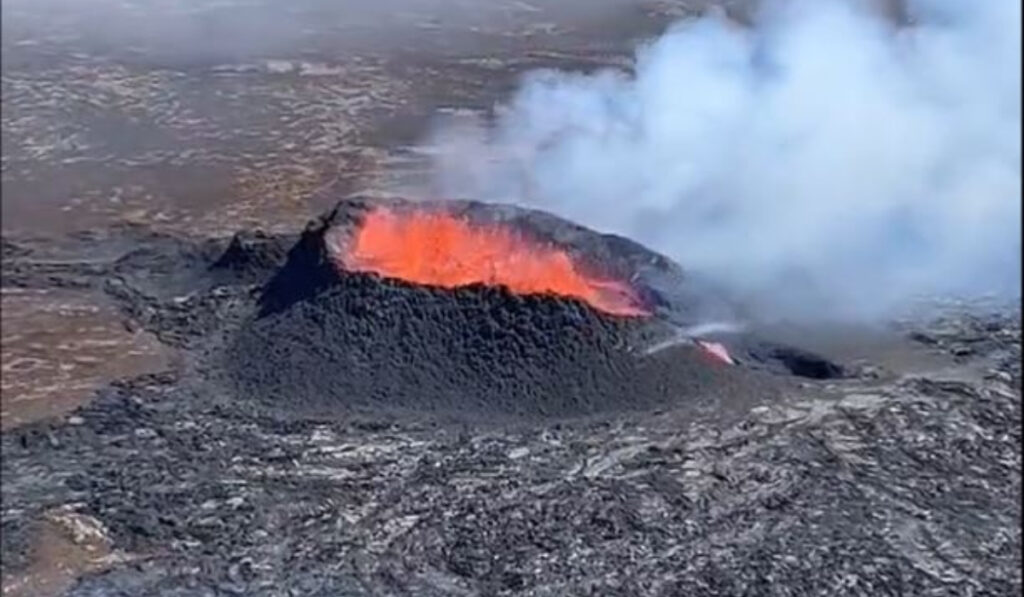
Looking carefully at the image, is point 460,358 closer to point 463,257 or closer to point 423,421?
point 423,421

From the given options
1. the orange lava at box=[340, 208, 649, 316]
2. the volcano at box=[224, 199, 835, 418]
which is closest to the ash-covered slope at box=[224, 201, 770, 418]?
the volcano at box=[224, 199, 835, 418]

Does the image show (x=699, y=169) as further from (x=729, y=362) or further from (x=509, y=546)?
(x=509, y=546)

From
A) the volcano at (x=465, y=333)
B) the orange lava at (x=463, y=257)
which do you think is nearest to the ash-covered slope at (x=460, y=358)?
the volcano at (x=465, y=333)

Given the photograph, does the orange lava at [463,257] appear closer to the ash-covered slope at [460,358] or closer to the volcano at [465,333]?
the volcano at [465,333]

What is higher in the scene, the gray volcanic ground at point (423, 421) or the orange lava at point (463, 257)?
the orange lava at point (463, 257)

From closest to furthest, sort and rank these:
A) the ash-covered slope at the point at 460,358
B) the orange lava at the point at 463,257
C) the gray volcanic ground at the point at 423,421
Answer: the gray volcanic ground at the point at 423,421 < the ash-covered slope at the point at 460,358 < the orange lava at the point at 463,257

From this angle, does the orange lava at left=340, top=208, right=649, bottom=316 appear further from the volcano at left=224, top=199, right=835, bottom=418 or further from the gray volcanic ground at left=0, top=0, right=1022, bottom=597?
the gray volcanic ground at left=0, top=0, right=1022, bottom=597
